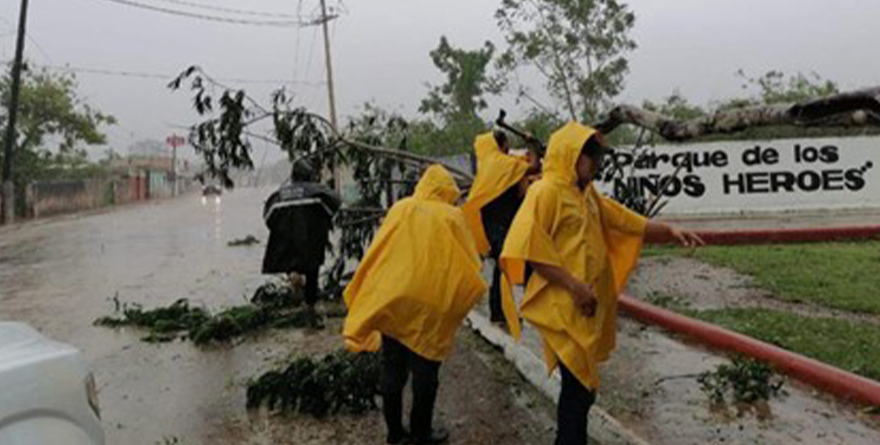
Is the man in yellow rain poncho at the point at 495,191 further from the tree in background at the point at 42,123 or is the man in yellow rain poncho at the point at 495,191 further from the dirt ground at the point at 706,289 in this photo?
the tree in background at the point at 42,123

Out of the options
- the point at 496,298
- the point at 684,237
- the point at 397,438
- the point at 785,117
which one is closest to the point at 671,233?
the point at 684,237

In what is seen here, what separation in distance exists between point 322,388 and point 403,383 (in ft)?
2.94

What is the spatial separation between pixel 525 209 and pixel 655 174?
47.0ft

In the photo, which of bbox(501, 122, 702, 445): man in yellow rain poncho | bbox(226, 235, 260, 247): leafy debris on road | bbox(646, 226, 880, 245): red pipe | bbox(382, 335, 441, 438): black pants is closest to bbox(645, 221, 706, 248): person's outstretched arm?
bbox(501, 122, 702, 445): man in yellow rain poncho

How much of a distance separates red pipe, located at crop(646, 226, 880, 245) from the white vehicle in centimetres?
1192

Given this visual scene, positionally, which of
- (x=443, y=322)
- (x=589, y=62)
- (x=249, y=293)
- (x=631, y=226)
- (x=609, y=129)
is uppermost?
(x=589, y=62)

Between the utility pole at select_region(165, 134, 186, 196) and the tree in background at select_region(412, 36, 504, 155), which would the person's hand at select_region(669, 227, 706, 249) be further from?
the utility pole at select_region(165, 134, 186, 196)

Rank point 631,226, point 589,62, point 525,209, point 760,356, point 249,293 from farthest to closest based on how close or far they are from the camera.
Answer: point 589,62
point 249,293
point 760,356
point 631,226
point 525,209

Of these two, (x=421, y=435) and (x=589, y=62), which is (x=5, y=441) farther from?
(x=589, y=62)

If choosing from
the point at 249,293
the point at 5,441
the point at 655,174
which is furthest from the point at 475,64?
the point at 5,441

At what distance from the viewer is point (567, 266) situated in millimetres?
3629

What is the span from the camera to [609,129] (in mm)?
6125

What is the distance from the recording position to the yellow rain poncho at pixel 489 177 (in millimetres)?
6816

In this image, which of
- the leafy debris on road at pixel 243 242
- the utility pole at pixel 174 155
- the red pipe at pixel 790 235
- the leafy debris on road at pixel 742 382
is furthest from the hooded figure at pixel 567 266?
the utility pole at pixel 174 155
